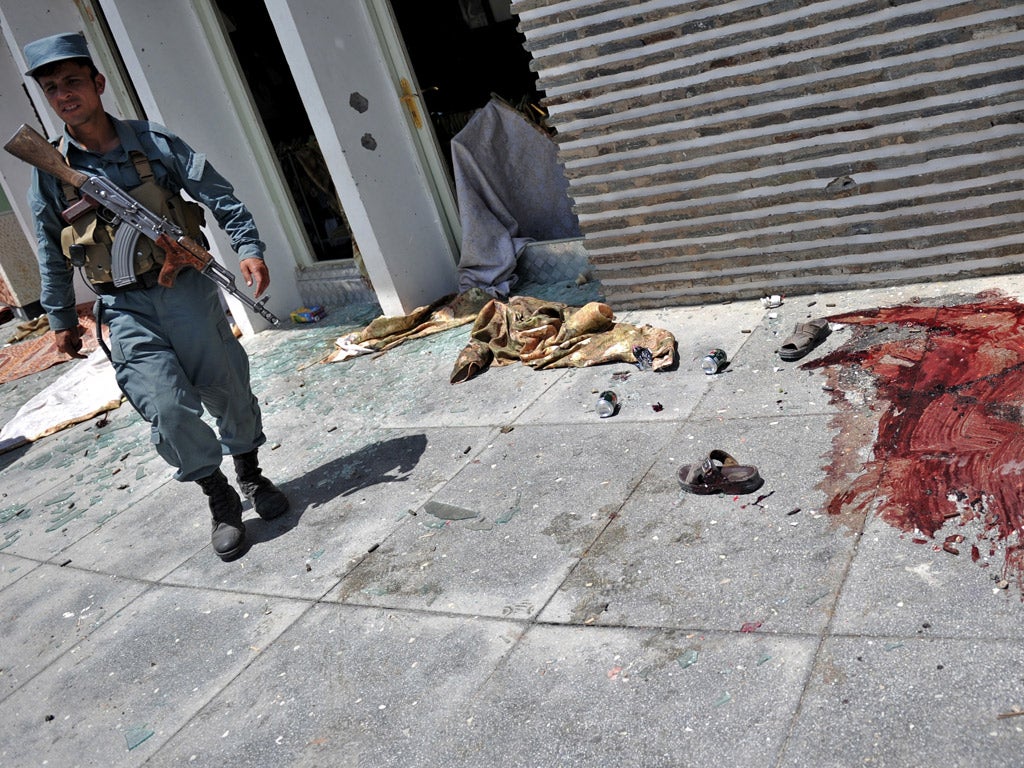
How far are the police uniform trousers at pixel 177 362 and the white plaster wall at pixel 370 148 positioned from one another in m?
2.55

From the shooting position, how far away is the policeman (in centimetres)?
424

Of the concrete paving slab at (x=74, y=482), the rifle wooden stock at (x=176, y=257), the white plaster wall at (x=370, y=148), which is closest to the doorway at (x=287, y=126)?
the white plaster wall at (x=370, y=148)

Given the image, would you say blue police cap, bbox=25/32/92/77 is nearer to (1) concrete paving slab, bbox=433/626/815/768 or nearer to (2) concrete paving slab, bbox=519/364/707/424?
(2) concrete paving slab, bbox=519/364/707/424

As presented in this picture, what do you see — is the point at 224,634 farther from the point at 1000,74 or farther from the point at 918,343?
the point at 1000,74

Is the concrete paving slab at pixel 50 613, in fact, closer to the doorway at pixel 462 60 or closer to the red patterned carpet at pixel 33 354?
the doorway at pixel 462 60

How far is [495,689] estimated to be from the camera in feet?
9.93

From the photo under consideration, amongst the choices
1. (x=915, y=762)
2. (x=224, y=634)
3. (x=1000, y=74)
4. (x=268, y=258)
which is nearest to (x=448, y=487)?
(x=224, y=634)

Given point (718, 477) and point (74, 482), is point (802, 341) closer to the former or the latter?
point (718, 477)

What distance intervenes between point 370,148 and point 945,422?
4725 mm

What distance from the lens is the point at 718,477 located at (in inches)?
146

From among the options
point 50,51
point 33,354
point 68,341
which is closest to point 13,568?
point 68,341

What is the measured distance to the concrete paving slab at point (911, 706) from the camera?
229cm

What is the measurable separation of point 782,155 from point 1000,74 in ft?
3.50

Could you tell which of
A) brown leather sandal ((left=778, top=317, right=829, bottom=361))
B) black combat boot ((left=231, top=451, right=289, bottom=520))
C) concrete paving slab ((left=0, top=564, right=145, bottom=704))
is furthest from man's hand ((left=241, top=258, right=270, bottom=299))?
brown leather sandal ((left=778, top=317, right=829, bottom=361))
